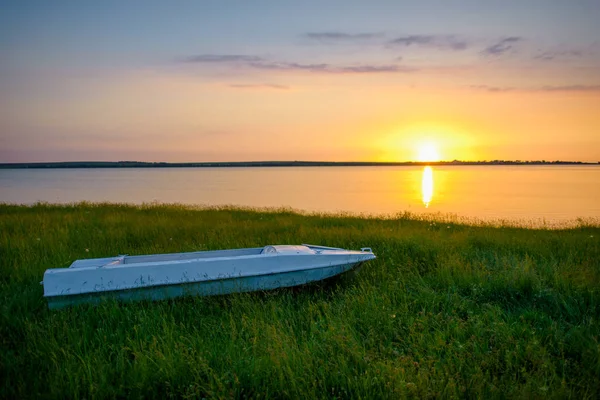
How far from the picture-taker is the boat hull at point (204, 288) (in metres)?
5.22

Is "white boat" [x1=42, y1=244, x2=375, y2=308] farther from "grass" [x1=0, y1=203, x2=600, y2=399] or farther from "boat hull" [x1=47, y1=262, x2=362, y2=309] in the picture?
"grass" [x1=0, y1=203, x2=600, y2=399]

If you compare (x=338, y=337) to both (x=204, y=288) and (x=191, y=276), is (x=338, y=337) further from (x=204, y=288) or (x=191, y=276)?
(x=191, y=276)

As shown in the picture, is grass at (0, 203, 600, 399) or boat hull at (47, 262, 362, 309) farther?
boat hull at (47, 262, 362, 309)

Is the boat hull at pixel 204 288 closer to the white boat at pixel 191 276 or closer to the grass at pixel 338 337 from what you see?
the white boat at pixel 191 276

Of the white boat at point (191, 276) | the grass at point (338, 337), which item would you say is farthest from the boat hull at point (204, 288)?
the grass at point (338, 337)

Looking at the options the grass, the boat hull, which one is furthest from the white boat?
the grass

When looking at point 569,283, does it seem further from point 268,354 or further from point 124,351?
point 124,351

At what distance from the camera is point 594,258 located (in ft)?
24.8

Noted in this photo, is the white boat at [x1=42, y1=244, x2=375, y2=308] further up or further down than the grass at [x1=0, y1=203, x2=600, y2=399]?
further up

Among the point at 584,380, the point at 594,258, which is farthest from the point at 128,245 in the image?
the point at 594,258

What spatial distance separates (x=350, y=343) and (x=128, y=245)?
6997mm

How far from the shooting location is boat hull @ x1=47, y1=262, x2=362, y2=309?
522 cm

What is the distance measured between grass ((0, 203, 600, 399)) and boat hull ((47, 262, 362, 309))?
13 centimetres

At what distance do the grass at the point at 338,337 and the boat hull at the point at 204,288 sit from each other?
0.42 feet
